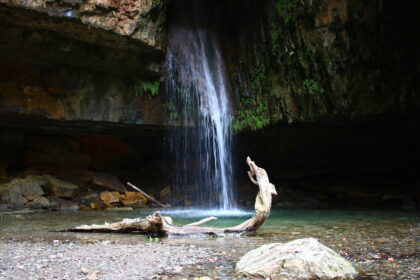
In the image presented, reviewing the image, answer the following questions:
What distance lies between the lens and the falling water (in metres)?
12.1

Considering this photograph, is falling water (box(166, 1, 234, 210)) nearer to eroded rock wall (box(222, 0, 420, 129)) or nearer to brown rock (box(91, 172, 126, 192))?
eroded rock wall (box(222, 0, 420, 129))

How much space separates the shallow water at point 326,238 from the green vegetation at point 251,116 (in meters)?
4.07

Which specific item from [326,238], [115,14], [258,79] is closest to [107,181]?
[258,79]

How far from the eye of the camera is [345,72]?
10.1 meters

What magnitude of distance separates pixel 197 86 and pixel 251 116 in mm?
1862

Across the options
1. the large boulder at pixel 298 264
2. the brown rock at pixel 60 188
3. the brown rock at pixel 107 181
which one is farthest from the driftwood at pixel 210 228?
the brown rock at pixel 107 181

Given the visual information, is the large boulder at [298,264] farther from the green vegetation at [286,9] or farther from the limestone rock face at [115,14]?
the green vegetation at [286,9]

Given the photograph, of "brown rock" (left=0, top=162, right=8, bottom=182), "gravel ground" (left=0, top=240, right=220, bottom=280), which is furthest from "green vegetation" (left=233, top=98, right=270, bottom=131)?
"brown rock" (left=0, top=162, right=8, bottom=182)

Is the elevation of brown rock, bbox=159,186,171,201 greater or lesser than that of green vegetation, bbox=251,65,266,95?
lesser

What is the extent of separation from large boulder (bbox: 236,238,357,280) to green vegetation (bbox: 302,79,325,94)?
23.2ft

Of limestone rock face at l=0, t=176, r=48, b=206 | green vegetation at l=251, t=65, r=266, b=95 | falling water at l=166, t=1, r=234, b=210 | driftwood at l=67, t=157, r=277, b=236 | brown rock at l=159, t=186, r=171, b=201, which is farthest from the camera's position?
brown rock at l=159, t=186, r=171, b=201

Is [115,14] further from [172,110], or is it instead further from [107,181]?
[107,181]

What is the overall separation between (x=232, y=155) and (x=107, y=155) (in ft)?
15.8

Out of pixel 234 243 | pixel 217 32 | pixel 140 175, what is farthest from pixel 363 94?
pixel 140 175
